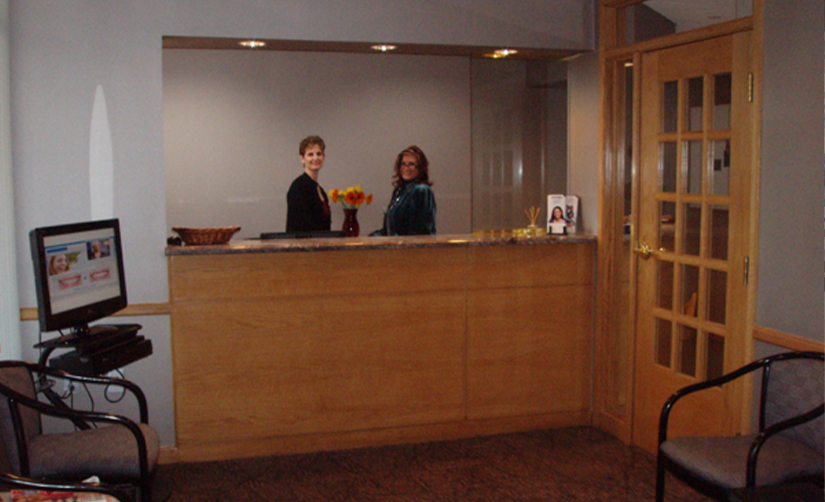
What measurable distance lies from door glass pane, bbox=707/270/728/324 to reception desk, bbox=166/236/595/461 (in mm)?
973

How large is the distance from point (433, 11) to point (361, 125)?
7.32 feet

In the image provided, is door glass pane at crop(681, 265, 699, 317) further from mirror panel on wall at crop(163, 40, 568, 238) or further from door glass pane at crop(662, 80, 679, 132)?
mirror panel on wall at crop(163, 40, 568, 238)

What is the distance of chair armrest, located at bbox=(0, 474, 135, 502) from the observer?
2.43m

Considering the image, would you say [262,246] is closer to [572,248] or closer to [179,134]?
[572,248]

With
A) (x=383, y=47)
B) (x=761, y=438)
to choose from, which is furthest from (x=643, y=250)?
(x=383, y=47)

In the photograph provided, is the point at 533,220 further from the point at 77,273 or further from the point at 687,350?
the point at 77,273

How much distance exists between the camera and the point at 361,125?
6637 millimetres

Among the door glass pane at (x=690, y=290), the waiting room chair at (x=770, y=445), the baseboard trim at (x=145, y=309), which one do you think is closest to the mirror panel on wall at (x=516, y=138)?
the door glass pane at (x=690, y=290)

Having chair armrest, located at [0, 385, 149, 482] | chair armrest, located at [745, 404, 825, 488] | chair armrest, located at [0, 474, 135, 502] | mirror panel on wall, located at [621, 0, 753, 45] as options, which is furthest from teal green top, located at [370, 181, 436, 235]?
chair armrest, located at [0, 474, 135, 502]

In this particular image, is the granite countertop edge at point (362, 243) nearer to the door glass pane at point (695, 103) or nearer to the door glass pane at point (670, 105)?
the door glass pane at point (670, 105)

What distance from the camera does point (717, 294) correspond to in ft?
12.6

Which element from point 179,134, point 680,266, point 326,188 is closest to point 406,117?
point 326,188

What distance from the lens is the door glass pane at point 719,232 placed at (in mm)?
3779

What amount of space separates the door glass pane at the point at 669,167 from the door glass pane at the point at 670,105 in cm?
9
